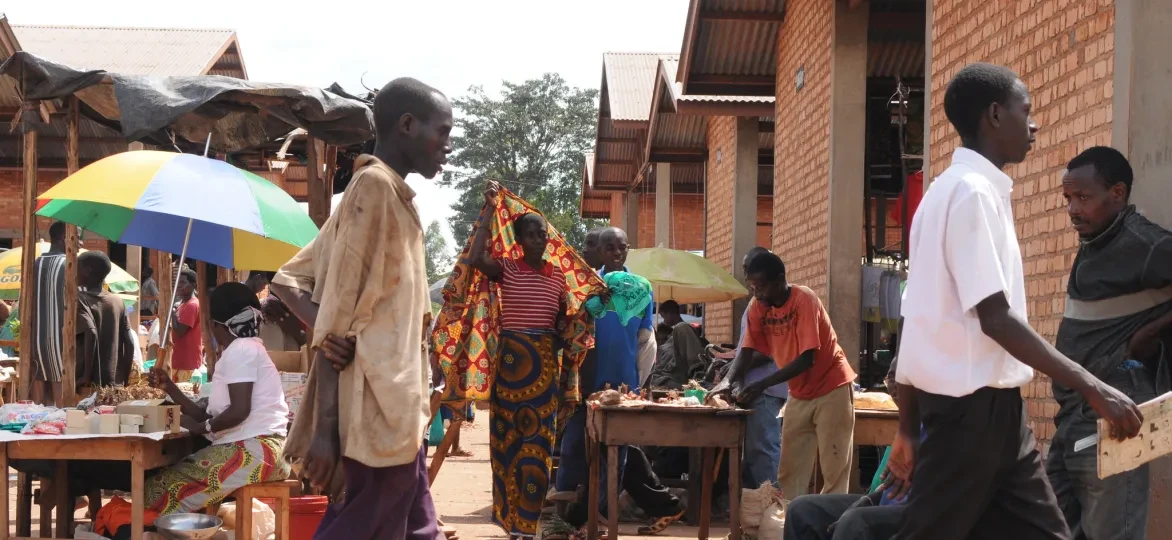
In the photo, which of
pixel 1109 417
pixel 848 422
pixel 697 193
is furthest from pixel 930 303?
pixel 697 193

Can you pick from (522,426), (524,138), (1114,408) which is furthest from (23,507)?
(524,138)

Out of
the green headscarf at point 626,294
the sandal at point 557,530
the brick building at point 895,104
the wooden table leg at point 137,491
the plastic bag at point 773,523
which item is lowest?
the sandal at point 557,530

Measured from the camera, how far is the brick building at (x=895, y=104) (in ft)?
15.5

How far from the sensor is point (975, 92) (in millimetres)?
3297

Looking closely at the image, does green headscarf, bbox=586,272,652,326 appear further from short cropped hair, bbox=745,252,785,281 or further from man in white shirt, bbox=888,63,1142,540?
man in white shirt, bbox=888,63,1142,540

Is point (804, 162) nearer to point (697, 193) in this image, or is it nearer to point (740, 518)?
point (740, 518)

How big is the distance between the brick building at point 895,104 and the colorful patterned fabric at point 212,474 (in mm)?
3902

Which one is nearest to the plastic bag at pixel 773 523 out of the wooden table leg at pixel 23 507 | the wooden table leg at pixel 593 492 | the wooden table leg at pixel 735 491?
the wooden table leg at pixel 735 491

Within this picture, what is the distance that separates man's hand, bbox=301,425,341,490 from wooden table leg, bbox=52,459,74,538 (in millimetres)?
3388

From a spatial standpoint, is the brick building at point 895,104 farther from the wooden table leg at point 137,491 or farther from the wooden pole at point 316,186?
the wooden table leg at point 137,491

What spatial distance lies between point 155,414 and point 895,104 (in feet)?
25.7

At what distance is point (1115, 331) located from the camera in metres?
4.40

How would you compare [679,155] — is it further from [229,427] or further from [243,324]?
[229,427]

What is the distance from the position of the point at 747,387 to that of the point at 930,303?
3732 millimetres
